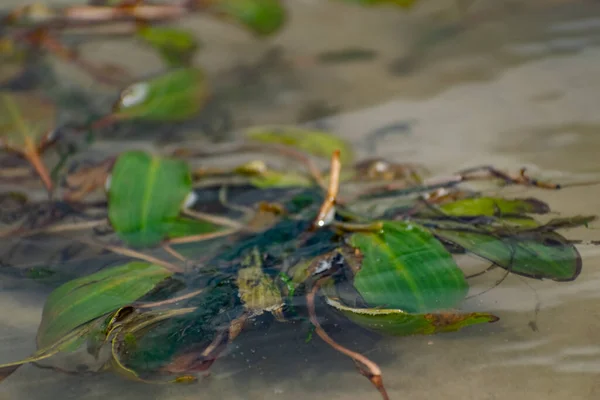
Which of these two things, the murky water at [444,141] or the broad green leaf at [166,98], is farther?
the broad green leaf at [166,98]

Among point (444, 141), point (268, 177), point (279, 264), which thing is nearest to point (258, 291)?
point (279, 264)

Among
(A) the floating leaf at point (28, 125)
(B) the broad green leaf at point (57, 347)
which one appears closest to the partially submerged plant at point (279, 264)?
(B) the broad green leaf at point (57, 347)

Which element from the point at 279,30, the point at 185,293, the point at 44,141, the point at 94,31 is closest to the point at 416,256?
the point at 185,293

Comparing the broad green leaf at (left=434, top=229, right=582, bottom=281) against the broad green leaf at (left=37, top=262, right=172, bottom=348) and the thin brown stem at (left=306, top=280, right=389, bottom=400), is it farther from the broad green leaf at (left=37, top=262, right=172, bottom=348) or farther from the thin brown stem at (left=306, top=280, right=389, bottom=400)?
the broad green leaf at (left=37, top=262, right=172, bottom=348)

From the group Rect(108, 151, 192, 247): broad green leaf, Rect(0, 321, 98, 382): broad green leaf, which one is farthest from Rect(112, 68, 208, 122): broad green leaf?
Rect(0, 321, 98, 382): broad green leaf

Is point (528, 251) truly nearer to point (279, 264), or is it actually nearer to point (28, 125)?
point (279, 264)

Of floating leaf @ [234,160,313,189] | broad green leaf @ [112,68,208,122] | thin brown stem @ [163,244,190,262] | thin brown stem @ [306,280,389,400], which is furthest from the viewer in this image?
broad green leaf @ [112,68,208,122]

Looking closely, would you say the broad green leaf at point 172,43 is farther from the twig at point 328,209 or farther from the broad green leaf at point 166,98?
the twig at point 328,209
